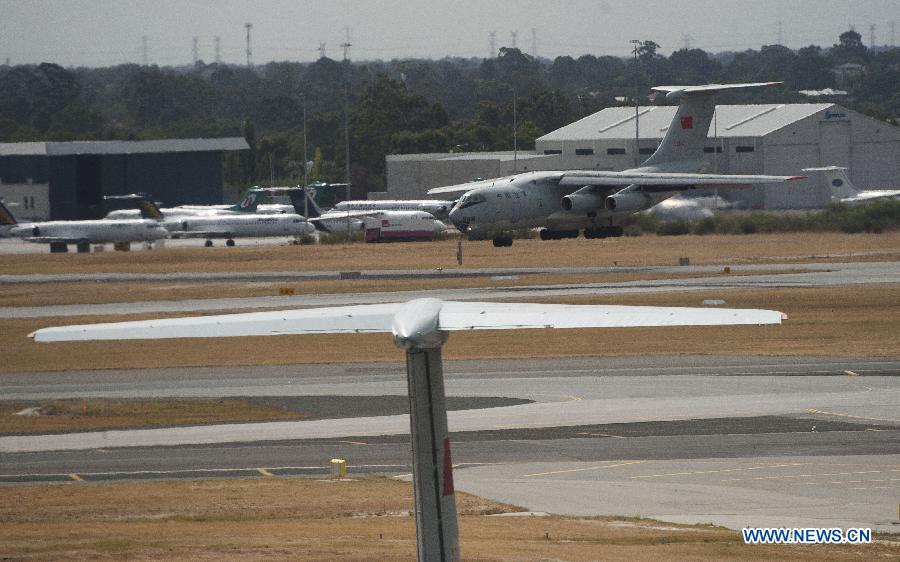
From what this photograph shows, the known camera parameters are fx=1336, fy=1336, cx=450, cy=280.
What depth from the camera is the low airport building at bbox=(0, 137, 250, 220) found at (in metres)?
172

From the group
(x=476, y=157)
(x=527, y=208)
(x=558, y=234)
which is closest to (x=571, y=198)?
(x=527, y=208)

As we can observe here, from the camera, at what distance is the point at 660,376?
43.5m

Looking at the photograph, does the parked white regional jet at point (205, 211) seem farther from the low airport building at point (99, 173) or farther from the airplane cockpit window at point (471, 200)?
the airplane cockpit window at point (471, 200)

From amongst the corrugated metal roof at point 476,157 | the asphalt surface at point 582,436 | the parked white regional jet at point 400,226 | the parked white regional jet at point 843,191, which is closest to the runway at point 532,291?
the asphalt surface at point 582,436

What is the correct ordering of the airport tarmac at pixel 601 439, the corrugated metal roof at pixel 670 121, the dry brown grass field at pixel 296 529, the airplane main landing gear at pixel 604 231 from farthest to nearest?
1. the corrugated metal roof at pixel 670 121
2. the airplane main landing gear at pixel 604 231
3. the airport tarmac at pixel 601 439
4. the dry brown grass field at pixel 296 529

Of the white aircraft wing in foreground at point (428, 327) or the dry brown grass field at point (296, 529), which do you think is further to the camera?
the dry brown grass field at point (296, 529)

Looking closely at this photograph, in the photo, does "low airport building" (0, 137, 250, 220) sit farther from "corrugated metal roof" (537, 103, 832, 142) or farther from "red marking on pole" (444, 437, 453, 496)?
"red marking on pole" (444, 437, 453, 496)

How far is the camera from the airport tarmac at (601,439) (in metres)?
26.7

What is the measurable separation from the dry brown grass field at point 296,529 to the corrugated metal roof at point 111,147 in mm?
148003

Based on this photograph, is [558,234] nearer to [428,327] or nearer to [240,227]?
[240,227]

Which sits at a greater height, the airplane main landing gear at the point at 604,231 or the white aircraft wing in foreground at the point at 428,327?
the white aircraft wing in foreground at the point at 428,327

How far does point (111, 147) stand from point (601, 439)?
14922 cm

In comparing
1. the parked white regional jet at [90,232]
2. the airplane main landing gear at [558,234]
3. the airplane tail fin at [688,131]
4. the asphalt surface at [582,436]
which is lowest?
the asphalt surface at [582,436]

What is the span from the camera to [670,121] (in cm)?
14425
